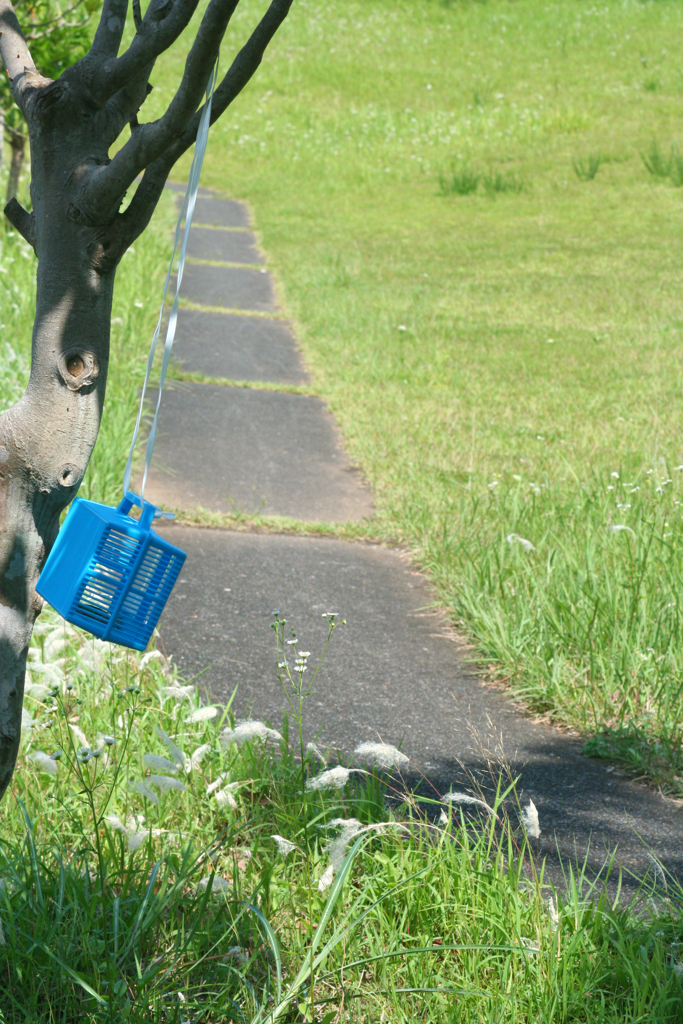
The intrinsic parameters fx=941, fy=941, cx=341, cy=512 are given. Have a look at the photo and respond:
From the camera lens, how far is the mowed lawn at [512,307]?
3730mm

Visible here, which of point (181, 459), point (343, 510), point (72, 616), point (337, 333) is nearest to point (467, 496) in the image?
point (343, 510)

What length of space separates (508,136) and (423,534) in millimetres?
16842

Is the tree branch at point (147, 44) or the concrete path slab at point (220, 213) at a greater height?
the tree branch at point (147, 44)

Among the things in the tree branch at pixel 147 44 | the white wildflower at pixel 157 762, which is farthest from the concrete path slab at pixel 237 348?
the tree branch at pixel 147 44

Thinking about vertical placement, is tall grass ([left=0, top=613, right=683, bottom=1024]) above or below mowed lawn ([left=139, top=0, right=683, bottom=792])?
above

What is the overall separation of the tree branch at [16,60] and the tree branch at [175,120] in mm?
274

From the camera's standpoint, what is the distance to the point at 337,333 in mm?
8992

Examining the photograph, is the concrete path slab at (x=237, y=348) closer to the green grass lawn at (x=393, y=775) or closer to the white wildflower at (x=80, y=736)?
the green grass lawn at (x=393, y=775)

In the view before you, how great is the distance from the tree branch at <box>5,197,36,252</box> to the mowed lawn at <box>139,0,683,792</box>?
7.29ft

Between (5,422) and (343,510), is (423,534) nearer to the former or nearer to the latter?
(343,510)

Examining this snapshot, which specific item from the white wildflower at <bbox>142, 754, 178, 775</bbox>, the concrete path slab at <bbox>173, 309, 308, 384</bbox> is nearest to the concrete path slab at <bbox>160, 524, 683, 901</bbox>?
the white wildflower at <bbox>142, 754, 178, 775</bbox>

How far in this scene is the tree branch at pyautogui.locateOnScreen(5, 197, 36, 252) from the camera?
1697mm

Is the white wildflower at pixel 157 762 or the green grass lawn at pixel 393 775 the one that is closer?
the green grass lawn at pixel 393 775

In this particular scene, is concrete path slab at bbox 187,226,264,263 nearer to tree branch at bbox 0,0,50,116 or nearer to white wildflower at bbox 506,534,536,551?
white wildflower at bbox 506,534,536,551
